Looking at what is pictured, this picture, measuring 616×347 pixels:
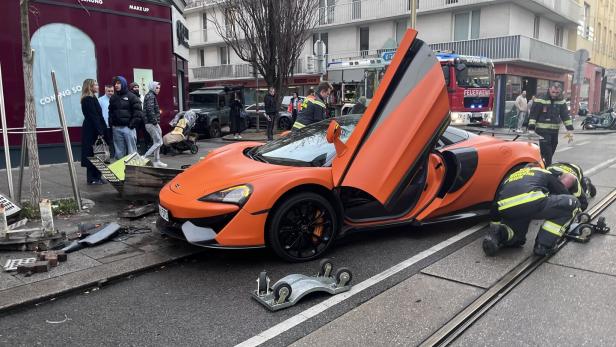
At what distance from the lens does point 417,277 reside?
418 cm

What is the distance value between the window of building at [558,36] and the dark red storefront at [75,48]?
31.0 m

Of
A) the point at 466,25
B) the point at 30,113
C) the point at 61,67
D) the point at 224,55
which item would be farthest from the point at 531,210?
the point at 224,55

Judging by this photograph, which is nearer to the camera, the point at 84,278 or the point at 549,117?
the point at 84,278

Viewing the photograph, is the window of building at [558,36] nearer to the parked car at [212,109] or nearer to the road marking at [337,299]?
the parked car at [212,109]

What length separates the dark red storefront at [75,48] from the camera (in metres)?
9.69

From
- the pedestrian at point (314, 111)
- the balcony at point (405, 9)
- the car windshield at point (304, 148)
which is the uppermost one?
→ the balcony at point (405, 9)

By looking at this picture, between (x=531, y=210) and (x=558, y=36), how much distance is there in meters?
36.0

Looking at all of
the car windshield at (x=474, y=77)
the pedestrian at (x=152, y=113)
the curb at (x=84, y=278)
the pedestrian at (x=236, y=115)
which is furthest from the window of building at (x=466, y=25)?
the curb at (x=84, y=278)

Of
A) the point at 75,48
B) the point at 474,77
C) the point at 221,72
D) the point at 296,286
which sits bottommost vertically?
the point at 296,286

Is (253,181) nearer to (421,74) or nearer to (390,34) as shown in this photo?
(421,74)

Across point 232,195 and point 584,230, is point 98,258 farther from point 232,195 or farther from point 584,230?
point 584,230

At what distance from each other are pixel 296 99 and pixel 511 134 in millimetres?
14013

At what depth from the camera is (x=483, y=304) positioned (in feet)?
11.9

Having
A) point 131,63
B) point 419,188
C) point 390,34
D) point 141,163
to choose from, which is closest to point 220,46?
point 390,34
